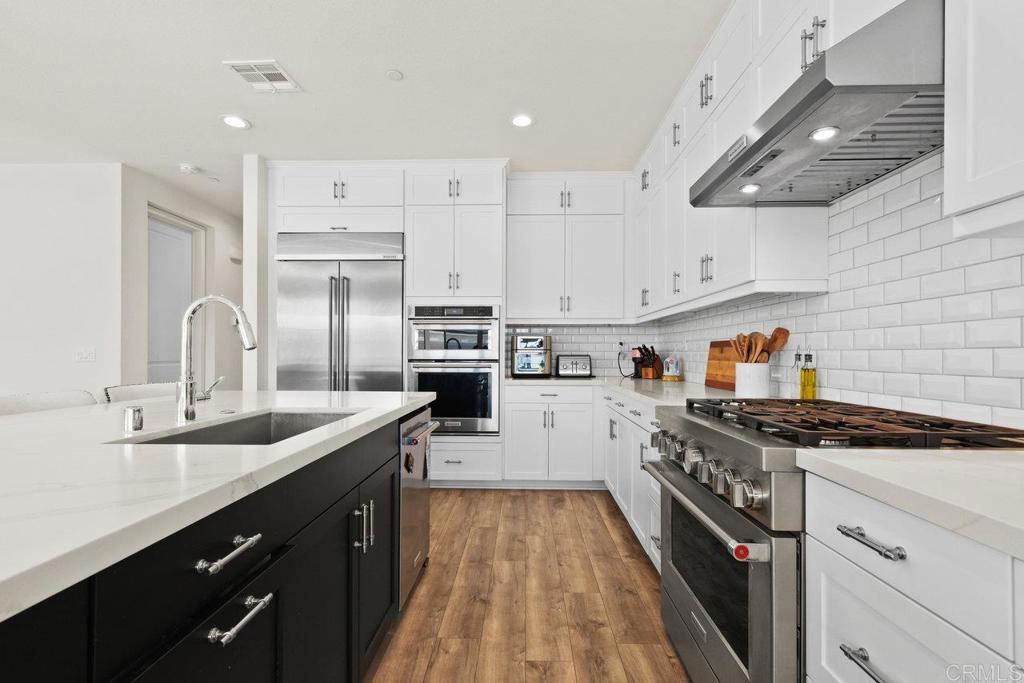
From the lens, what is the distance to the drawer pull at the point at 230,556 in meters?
0.72

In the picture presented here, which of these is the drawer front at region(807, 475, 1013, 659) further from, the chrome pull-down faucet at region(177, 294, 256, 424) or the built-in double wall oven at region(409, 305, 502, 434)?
the built-in double wall oven at region(409, 305, 502, 434)

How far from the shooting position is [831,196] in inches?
73.8

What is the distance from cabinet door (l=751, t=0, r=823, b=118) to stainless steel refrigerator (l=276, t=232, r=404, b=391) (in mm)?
2764

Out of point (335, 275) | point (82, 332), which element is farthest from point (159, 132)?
point (82, 332)

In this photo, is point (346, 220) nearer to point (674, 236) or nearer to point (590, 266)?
point (590, 266)

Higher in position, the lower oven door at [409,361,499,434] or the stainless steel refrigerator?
the stainless steel refrigerator

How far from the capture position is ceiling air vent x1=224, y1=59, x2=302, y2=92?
2.58 metres

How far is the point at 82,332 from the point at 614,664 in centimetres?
489

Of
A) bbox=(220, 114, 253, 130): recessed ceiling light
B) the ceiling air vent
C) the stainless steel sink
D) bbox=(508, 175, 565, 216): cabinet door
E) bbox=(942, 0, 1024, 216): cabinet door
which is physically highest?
the ceiling air vent

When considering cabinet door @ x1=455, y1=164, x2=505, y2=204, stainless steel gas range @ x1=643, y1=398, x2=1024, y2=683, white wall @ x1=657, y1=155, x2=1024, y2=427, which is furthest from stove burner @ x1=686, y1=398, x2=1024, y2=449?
cabinet door @ x1=455, y1=164, x2=505, y2=204

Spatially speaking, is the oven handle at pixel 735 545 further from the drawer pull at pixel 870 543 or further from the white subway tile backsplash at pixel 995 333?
the white subway tile backsplash at pixel 995 333

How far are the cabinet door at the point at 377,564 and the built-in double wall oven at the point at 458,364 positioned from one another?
1.92 metres

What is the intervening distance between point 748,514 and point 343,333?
128 inches

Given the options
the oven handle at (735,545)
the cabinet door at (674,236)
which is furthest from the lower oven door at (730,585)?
the cabinet door at (674,236)
